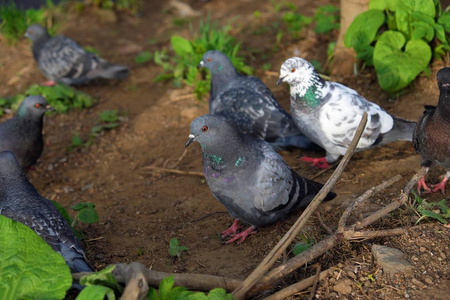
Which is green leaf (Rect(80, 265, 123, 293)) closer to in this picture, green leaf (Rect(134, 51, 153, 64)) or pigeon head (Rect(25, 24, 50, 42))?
green leaf (Rect(134, 51, 153, 64))

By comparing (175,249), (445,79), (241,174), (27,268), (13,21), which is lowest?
(175,249)

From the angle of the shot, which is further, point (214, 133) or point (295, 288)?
point (214, 133)

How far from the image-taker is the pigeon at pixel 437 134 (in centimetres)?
407

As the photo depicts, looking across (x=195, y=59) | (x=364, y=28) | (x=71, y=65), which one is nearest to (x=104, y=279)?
(x=364, y=28)

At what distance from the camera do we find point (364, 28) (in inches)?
238

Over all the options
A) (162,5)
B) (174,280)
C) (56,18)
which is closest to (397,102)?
(174,280)

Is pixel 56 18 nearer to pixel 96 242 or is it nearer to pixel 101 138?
pixel 101 138

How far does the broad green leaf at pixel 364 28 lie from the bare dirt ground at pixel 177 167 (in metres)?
0.69

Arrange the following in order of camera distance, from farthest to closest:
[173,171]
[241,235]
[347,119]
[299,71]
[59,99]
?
[59,99]
[173,171]
[299,71]
[347,119]
[241,235]

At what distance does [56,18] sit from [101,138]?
429cm

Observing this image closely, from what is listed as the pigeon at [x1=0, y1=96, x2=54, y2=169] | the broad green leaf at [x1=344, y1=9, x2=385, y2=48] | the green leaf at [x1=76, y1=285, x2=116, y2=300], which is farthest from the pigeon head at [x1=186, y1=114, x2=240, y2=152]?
the pigeon at [x1=0, y1=96, x2=54, y2=169]

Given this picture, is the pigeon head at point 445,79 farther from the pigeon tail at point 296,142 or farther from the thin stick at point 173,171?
the thin stick at point 173,171

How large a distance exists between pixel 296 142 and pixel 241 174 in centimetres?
175

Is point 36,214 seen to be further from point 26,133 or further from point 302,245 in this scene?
point 26,133
